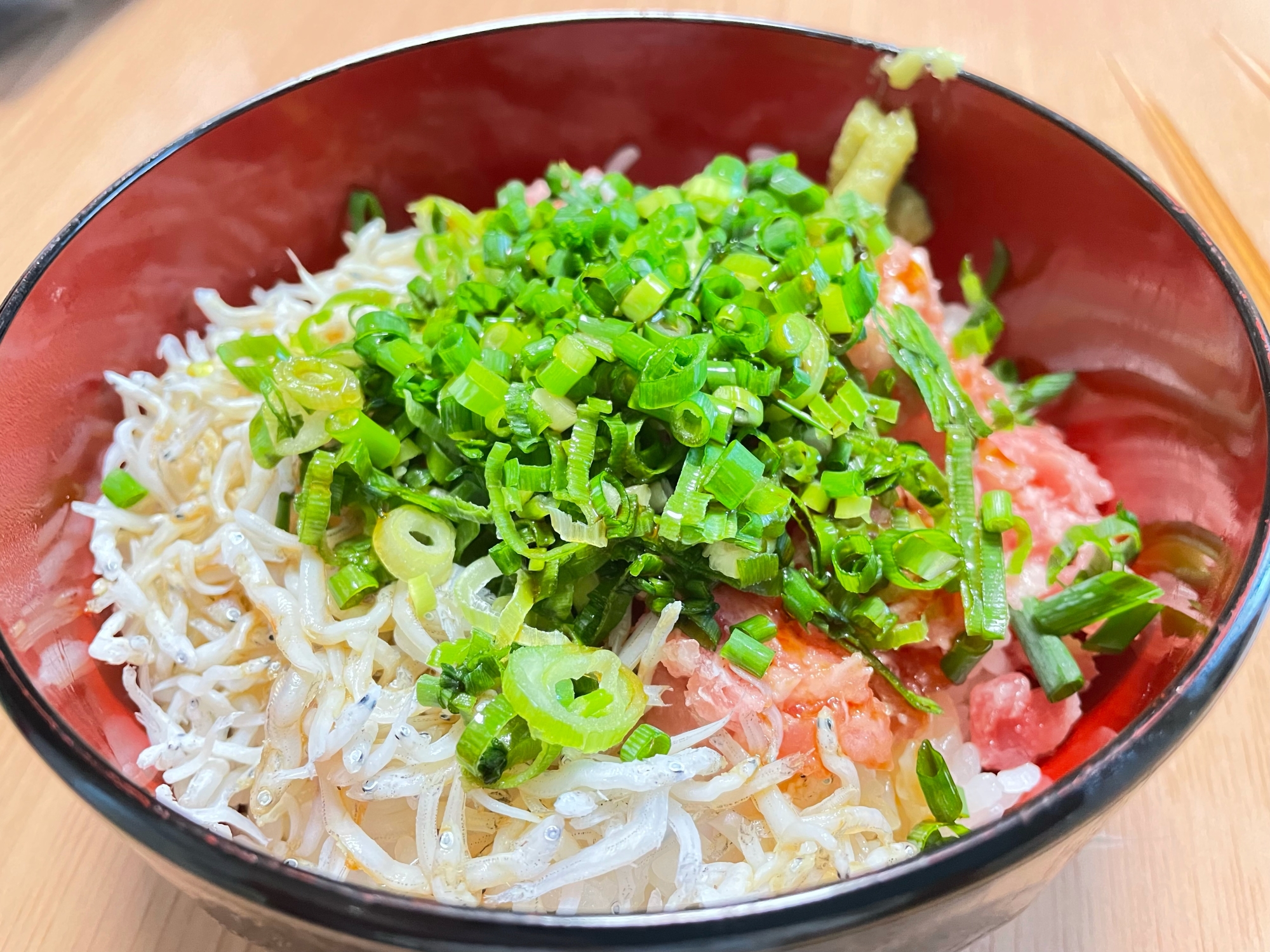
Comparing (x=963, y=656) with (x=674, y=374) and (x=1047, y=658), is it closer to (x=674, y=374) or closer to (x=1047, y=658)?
(x=1047, y=658)

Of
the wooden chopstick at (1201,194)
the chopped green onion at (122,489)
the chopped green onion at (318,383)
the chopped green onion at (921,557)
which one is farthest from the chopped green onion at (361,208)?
the wooden chopstick at (1201,194)

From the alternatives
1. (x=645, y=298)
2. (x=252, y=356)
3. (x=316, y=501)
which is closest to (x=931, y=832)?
(x=645, y=298)

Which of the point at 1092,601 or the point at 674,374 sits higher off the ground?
the point at 674,374

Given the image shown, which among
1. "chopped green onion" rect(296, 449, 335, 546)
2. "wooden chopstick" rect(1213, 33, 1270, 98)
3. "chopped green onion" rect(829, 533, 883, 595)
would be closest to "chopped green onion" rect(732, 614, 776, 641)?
"chopped green onion" rect(829, 533, 883, 595)

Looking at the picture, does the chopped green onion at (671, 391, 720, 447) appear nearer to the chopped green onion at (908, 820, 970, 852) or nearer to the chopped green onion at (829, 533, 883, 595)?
the chopped green onion at (829, 533, 883, 595)

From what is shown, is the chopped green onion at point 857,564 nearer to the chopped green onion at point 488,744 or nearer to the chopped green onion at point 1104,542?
the chopped green onion at point 1104,542

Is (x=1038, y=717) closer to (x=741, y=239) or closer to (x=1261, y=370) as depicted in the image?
(x=1261, y=370)
